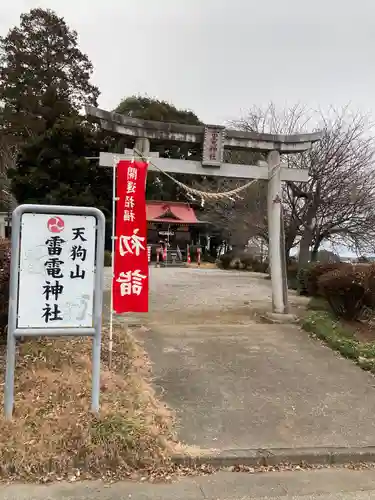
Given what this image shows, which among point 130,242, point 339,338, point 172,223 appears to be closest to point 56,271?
point 130,242

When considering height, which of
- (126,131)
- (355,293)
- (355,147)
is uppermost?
(355,147)

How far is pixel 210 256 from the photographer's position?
38719 millimetres

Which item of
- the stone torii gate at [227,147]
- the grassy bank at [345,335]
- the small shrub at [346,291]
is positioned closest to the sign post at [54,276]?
the grassy bank at [345,335]

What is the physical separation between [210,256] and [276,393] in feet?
110

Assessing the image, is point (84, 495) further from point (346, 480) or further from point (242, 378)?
point (242, 378)

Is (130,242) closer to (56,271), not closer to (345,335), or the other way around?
(56,271)

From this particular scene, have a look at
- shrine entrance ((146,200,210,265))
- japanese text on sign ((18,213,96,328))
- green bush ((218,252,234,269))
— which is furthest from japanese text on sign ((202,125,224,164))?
shrine entrance ((146,200,210,265))

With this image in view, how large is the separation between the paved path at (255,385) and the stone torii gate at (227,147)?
1721mm

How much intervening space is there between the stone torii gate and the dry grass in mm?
4518

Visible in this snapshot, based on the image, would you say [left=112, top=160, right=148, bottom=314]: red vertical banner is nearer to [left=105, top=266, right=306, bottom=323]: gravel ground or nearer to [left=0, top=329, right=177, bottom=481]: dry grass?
[left=0, top=329, right=177, bottom=481]: dry grass

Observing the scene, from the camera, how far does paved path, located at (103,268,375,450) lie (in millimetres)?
4262

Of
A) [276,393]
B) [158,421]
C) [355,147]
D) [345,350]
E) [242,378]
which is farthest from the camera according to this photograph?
[355,147]

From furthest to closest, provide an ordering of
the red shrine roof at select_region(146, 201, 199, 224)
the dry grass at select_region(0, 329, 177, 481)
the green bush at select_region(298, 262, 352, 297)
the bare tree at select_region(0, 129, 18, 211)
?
the red shrine roof at select_region(146, 201, 199, 224)
the bare tree at select_region(0, 129, 18, 211)
the green bush at select_region(298, 262, 352, 297)
the dry grass at select_region(0, 329, 177, 481)

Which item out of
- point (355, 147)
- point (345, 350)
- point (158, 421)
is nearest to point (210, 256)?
point (355, 147)
